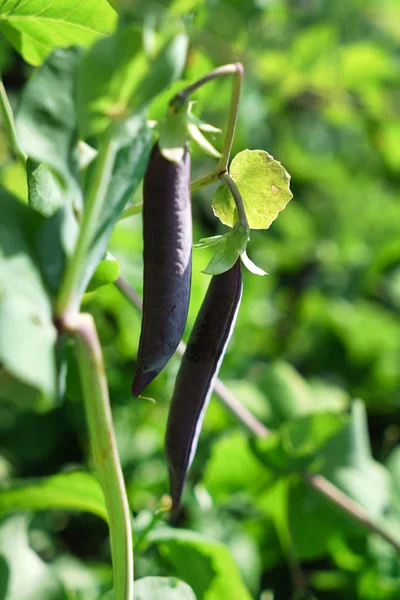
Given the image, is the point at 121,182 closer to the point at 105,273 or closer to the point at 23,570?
the point at 105,273

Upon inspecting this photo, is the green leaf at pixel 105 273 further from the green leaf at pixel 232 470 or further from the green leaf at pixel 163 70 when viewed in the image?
the green leaf at pixel 232 470

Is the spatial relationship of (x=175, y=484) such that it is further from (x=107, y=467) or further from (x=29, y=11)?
(x=29, y=11)

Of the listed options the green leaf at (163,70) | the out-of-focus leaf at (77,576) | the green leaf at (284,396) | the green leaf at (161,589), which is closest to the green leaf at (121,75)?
the green leaf at (163,70)

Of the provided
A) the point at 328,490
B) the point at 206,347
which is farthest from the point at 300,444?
the point at 206,347

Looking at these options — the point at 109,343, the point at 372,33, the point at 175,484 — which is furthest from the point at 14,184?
the point at 372,33

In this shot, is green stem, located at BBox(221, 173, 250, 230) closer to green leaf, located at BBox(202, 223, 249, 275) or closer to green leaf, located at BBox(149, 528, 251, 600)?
green leaf, located at BBox(202, 223, 249, 275)

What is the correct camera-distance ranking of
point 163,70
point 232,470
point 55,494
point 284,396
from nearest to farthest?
point 163,70 → point 55,494 → point 232,470 → point 284,396

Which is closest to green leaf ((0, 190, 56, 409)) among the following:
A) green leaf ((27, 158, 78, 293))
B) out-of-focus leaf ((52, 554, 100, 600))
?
green leaf ((27, 158, 78, 293))
